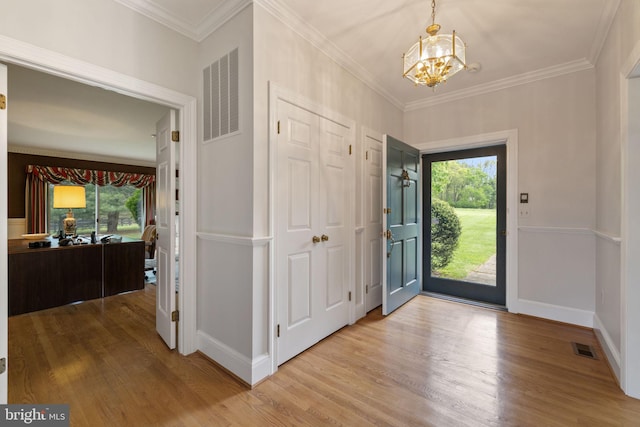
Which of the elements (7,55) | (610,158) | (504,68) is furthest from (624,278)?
(7,55)

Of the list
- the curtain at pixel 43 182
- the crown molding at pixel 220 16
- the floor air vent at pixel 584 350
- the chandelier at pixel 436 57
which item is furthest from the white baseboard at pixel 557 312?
the curtain at pixel 43 182

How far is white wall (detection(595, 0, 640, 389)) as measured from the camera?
6.04 feet

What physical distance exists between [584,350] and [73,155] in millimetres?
8830

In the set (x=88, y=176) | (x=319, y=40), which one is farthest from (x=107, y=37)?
(x=88, y=176)

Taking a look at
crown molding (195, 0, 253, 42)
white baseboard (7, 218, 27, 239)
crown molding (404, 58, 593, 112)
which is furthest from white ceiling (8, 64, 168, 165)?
crown molding (404, 58, 593, 112)

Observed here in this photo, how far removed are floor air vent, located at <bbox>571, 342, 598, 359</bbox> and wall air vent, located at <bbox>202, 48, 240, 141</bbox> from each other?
10.7 feet

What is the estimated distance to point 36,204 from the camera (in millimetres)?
5660

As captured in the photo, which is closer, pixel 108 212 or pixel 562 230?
pixel 562 230

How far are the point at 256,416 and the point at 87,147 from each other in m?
6.46

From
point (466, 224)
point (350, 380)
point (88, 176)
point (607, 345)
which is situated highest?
point (88, 176)

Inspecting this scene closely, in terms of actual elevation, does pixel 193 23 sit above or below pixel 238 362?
above

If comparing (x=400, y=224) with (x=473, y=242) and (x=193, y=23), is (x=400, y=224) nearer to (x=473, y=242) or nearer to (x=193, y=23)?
(x=473, y=242)

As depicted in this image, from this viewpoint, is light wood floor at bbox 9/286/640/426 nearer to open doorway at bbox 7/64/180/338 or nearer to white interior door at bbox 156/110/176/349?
white interior door at bbox 156/110/176/349

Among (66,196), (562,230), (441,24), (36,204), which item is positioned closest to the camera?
(441,24)
